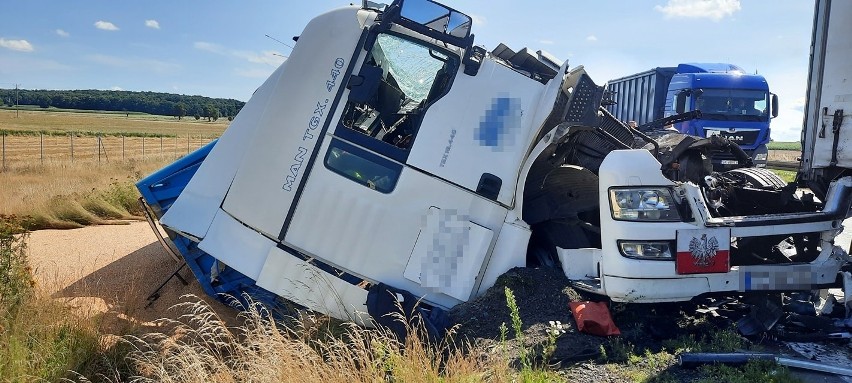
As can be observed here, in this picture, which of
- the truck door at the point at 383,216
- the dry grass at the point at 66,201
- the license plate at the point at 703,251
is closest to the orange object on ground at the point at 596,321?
the license plate at the point at 703,251

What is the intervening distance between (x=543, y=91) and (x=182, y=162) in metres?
3.24

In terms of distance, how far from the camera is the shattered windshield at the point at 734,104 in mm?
13766

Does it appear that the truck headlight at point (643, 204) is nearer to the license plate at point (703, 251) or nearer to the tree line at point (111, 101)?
the license plate at point (703, 251)

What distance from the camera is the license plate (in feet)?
11.6

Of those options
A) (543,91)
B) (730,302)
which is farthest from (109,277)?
(730,302)

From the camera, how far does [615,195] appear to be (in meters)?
3.72

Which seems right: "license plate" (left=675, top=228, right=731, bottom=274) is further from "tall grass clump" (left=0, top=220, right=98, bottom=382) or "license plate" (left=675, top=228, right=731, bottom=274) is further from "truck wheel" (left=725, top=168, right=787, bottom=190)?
"tall grass clump" (left=0, top=220, right=98, bottom=382)

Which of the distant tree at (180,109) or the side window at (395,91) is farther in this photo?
the distant tree at (180,109)

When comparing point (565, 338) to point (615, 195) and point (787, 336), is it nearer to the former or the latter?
point (615, 195)

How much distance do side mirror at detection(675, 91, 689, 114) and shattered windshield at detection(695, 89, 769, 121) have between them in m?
0.27

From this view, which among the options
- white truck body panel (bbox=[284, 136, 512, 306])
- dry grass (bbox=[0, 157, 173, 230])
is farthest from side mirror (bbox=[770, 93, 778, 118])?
dry grass (bbox=[0, 157, 173, 230])

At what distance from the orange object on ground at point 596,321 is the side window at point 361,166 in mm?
1523

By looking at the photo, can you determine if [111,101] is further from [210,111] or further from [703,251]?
[703,251]

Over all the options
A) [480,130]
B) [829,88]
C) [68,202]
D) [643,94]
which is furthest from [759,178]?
[643,94]
